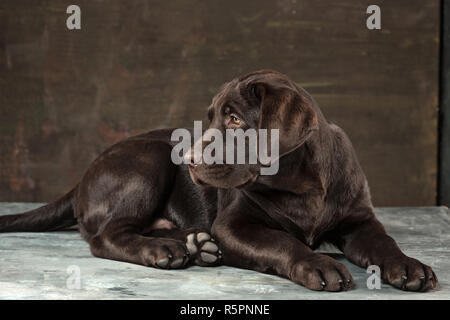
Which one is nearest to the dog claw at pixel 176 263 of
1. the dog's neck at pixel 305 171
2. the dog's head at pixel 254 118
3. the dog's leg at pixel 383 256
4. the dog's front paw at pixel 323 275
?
the dog's head at pixel 254 118

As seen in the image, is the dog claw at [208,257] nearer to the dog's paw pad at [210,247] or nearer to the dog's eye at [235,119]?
the dog's paw pad at [210,247]

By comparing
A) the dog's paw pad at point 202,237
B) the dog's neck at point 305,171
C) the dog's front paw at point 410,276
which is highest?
the dog's neck at point 305,171

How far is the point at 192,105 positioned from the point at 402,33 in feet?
6.00

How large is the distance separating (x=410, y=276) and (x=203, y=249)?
100cm

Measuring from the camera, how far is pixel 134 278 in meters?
3.03

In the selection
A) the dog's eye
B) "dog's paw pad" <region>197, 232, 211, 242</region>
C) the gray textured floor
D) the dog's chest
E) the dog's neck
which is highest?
the dog's eye

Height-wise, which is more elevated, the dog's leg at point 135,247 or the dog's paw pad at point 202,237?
the dog's paw pad at point 202,237

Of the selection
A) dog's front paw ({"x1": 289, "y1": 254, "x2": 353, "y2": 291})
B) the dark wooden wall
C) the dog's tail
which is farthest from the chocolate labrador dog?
the dark wooden wall

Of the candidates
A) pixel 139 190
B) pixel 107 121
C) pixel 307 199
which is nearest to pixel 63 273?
pixel 139 190

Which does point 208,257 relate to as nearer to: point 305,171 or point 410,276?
point 305,171

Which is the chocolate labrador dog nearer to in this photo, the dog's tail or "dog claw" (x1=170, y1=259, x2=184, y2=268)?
"dog claw" (x1=170, y1=259, x2=184, y2=268)

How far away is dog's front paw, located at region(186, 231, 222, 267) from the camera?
3.28 m

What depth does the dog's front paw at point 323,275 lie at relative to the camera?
2.76 metres

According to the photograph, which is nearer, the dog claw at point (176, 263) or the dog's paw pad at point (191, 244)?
the dog claw at point (176, 263)
